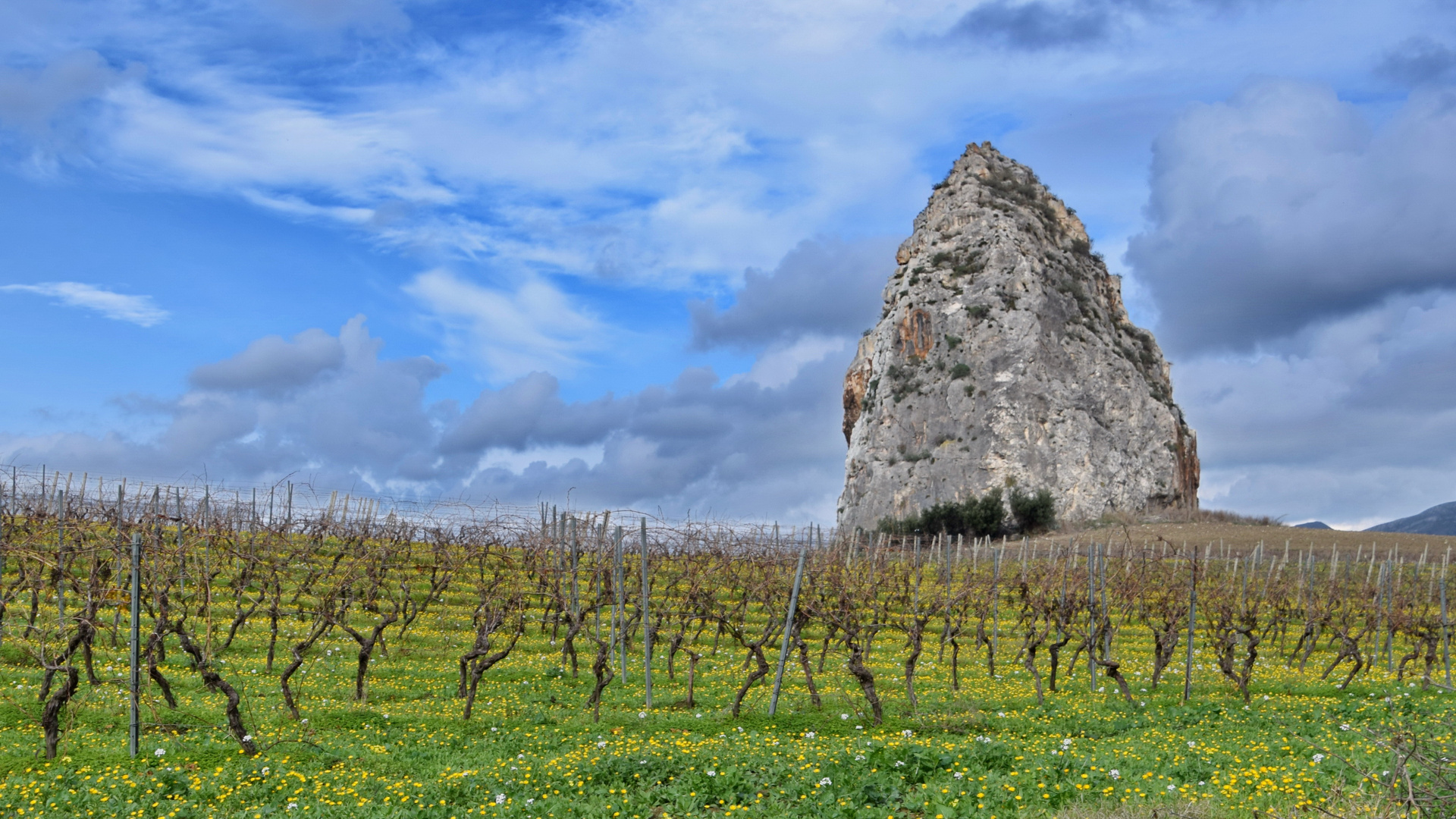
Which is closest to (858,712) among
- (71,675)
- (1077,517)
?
(71,675)

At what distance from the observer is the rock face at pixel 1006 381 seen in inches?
2751

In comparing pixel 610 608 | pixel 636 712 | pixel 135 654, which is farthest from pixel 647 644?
pixel 610 608

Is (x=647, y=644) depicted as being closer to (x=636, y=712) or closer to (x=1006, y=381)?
(x=636, y=712)

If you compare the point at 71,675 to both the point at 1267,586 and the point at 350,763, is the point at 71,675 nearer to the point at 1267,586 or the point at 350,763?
the point at 350,763

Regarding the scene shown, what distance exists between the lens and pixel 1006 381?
237 feet

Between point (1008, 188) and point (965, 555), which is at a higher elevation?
point (1008, 188)

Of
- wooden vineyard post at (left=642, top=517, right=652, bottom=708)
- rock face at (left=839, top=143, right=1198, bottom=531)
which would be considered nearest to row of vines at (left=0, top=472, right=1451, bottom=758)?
wooden vineyard post at (left=642, top=517, right=652, bottom=708)

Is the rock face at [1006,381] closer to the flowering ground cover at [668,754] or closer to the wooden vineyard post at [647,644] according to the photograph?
the flowering ground cover at [668,754]

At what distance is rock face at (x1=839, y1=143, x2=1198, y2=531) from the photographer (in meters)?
69.9

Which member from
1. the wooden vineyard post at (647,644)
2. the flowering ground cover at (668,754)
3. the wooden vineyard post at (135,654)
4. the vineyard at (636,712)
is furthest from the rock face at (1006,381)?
the wooden vineyard post at (135,654)

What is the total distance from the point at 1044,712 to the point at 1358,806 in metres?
7.82

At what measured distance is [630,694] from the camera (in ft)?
60.4

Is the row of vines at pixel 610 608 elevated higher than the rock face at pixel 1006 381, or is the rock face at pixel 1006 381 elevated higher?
the rock face at pixel 1006 381

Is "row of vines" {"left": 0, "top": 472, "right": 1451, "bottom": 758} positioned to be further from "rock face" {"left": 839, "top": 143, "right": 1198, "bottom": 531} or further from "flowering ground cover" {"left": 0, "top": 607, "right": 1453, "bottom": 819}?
"rock face" {"left": 839, "top": 143, "right": 1198, "bottom": 531}
